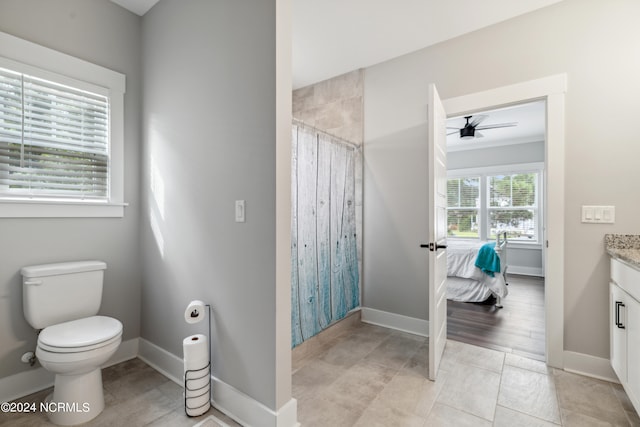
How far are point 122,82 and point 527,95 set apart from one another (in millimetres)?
3042

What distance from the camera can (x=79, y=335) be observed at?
5.32 ft

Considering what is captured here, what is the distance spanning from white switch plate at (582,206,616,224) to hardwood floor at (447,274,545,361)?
1.11 m

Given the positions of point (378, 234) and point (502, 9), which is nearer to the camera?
point (502, 9)

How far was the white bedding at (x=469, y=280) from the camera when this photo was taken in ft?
12.3

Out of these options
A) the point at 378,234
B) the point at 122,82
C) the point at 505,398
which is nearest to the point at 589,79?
the point at 378,234

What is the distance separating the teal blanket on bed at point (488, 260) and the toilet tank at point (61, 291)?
12.9ft

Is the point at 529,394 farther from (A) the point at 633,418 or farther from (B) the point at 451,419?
(B) the point at 451,419

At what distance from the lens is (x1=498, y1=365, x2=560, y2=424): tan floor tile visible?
1.69 metres

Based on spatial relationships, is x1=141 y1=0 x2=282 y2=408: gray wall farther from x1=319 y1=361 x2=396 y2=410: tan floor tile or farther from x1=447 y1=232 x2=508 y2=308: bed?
x1=447 y1=232 x2=508 y2=308: bed

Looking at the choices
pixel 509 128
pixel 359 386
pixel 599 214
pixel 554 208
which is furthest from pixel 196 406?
pixel 509 128

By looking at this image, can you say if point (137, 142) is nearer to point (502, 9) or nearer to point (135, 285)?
point (135, 285)

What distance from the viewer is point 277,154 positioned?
58.3 inches

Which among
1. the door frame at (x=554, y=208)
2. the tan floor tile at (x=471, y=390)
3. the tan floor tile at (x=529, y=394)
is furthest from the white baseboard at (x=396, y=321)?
the door frame at (x=554, y=208)

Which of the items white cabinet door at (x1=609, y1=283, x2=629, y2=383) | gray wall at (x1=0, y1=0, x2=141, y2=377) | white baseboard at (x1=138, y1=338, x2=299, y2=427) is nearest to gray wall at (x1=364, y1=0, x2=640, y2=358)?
white cabinet door at (x1=609, y1=283, x2=629, y2=383)
